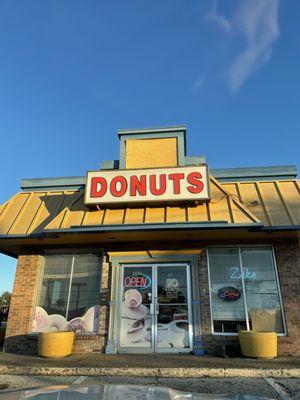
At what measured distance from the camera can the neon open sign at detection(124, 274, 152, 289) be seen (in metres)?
10.6

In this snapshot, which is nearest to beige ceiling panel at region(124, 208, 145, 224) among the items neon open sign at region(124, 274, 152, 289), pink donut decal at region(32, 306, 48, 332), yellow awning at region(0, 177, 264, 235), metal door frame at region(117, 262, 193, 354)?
yellow awning at region(0, 177, 264, 235)

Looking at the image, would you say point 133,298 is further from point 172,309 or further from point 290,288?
point 290,288

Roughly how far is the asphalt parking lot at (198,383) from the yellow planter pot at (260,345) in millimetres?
1747

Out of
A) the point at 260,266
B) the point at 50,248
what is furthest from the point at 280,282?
the point at 50,248

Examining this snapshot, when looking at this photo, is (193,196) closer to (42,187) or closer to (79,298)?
(79,298)

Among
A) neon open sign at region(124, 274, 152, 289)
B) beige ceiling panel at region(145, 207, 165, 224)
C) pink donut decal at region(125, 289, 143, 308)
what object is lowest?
pink donut decal at region(125, 289, 143, 308)

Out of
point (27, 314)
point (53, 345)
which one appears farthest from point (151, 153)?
point (53, 345)

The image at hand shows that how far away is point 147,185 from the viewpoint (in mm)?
10586

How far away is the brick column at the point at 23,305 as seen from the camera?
34.3ft

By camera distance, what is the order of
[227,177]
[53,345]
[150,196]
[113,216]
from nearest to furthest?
[53,345]
[150,196]
[113,216]
[227,177]

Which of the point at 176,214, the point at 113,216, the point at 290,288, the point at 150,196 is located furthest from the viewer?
the point at 113,216

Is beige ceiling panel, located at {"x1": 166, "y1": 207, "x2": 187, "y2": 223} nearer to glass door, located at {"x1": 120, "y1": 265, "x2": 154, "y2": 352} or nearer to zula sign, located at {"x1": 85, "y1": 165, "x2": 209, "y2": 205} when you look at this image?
zula sign, located at {"x1": 85, "y1": 165, "x2": 209, "y2": 205}

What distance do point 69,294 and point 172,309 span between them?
3.31 m

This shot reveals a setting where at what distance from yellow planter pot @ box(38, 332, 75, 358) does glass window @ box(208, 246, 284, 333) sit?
4275 mm
